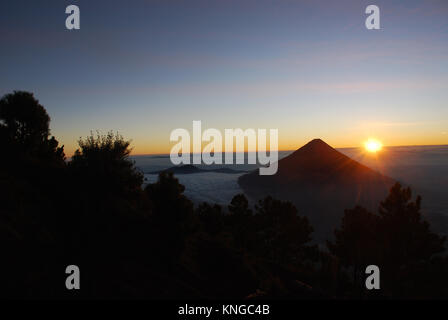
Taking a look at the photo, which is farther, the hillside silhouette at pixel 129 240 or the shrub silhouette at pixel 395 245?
the shrub silhouette at pixel 395 245

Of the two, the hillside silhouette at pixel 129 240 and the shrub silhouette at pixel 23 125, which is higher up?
the shrub silhouette at pixel 23 125

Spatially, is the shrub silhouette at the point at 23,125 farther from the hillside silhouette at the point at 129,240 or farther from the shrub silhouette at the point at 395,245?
the shrub silhouette at the point at 395,245

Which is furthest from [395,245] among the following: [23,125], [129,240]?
[23,125]

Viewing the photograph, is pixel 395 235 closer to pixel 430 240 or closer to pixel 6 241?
pixel 430 240

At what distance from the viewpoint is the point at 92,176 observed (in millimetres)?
19766

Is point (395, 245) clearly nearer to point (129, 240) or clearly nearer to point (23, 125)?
point (129, 240)

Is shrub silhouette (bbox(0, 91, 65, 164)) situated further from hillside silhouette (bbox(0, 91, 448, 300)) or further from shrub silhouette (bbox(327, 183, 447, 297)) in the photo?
shrub silhouette (bbox(327, 183, 447, 297))

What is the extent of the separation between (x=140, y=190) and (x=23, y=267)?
11.8m

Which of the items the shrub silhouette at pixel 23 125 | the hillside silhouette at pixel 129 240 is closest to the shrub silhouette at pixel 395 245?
the hillside silhouette at pixel 129 240

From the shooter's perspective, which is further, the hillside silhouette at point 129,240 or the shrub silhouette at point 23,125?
the shrub silhouette at point 23,125

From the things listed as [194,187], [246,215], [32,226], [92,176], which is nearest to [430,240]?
[246,215]

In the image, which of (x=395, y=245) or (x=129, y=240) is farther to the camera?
(x=395, y=245)

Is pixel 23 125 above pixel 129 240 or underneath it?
above

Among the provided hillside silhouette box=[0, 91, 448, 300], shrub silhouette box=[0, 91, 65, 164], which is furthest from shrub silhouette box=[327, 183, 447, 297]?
shrub silhouette box=[0, 91, 65, 164]
